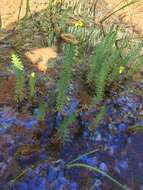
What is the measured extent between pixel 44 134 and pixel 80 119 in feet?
1.07

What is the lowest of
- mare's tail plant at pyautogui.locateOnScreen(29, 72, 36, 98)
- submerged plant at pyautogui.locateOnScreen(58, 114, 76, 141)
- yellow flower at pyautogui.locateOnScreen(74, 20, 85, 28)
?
submerged plant at pyautogui.locateOnScreen(58, 114, 76, 141)

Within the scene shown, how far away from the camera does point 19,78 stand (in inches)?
110

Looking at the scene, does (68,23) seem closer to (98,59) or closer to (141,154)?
(98,59)

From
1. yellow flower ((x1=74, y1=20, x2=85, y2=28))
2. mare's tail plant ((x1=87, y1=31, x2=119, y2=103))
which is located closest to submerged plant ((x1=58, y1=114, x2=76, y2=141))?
mare's tail plant ((x1=87, y1=31, x2=119, y2=103))

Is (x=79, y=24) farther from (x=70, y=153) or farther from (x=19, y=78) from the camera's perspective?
(x=70, y=153)

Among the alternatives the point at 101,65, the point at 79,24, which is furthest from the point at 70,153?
the point at 79,24

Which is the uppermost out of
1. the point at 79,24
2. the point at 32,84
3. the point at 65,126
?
the point at 79,24

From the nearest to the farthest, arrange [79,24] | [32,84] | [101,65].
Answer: [32,84]
[101,65]
[79,24]

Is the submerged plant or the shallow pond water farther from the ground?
the submerged plant

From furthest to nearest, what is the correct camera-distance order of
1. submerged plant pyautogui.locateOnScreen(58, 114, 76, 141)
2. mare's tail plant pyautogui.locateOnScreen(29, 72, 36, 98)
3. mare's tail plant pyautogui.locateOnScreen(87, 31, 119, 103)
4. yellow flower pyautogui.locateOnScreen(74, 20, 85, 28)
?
yellow flower pyautogui.locateOnScreen(74, 20, 85, 28) < mare's tail plant pyautogui.locateOnScreen(87, 31, 119, 103) < mare's tail plant pyautogui.locateOnScreen(29, 72, 36, 98) < submerged plant pyautogui.locateOnScreen(58, 114, 76, 141)

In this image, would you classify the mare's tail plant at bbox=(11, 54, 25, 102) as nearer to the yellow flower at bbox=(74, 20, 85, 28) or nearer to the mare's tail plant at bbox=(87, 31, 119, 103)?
the mare's tail plant at bbox=(87, 31, 119, 103)

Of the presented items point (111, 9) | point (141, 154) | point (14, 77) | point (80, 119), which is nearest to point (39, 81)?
point (14, 77)

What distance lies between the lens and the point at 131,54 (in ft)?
11.0

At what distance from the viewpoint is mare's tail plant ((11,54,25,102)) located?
2725 mm
